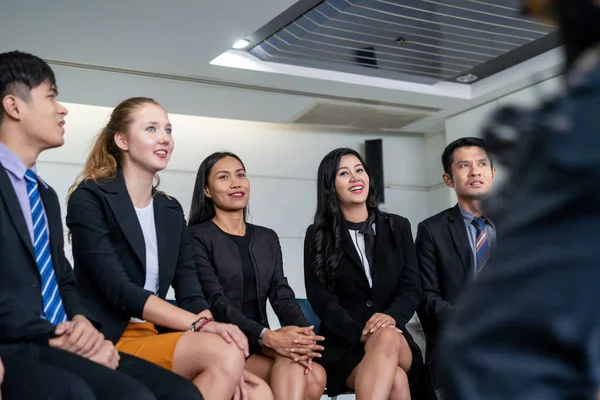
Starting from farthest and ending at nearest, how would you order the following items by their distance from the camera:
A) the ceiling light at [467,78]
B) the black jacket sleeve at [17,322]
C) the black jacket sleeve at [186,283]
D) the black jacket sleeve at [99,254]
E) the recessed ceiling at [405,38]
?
1. the ceiling light at [467,78]
2. the recessed ceiling at [405,38]
3. the black jacket sleeve at [186,283]
4. the black jacket sleeve at [99,254]
5. the black jacket sleeve at [17,322]

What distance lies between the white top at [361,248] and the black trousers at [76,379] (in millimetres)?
1548

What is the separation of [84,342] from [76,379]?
325mm

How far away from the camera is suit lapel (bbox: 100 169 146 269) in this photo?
8.34 feet

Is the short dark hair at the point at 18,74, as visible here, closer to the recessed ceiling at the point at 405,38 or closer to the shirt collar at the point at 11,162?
the shirt collar at the point at 11,162

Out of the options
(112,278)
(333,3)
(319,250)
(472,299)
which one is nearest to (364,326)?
(319,250)

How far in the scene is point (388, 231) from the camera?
142 inches

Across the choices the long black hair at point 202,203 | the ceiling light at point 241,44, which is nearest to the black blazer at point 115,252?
Answer: the long black hair at point 202,203

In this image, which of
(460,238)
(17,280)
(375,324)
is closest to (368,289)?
(375,324)

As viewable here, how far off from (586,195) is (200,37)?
4.53 metres

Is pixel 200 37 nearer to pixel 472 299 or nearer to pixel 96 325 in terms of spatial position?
pixel 96 325

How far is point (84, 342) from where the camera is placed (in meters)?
2.06

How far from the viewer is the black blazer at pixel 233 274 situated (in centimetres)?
314

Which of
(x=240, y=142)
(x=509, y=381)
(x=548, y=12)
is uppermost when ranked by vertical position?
(x=240, y=142)

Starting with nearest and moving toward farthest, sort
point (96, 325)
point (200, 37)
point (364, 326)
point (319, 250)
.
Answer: point (96, 325) < point (364, 326) < point (319, 250) < point (200, 37)
